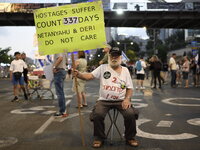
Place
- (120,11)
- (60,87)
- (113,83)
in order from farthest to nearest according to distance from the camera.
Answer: (120,11), (60,87), (113,83)

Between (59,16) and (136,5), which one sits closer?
(59,16)

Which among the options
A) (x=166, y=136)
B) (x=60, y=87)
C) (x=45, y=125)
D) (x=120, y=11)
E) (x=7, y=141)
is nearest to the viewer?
(x=7, y=141)

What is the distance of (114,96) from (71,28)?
4.43 feet

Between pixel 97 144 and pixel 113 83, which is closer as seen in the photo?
pixel 97 144

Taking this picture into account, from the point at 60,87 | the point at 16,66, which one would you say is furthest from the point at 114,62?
the point at 16,66

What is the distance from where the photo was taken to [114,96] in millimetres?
4590

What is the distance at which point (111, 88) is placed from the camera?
15.0ft

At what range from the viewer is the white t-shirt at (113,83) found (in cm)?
457

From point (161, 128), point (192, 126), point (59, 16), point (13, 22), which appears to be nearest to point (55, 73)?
point (59, 16)

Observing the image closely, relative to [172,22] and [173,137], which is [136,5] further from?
[173,137]

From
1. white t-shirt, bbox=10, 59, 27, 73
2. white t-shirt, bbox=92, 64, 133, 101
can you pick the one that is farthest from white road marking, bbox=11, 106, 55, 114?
white t-shirt, bbox=92, 64, 133, 101

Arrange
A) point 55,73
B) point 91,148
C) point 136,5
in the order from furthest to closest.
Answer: point 136,5 < point 55,73 < point 91,148

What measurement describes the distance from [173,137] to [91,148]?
1548mm

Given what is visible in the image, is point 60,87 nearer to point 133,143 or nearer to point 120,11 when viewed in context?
point 133,143
